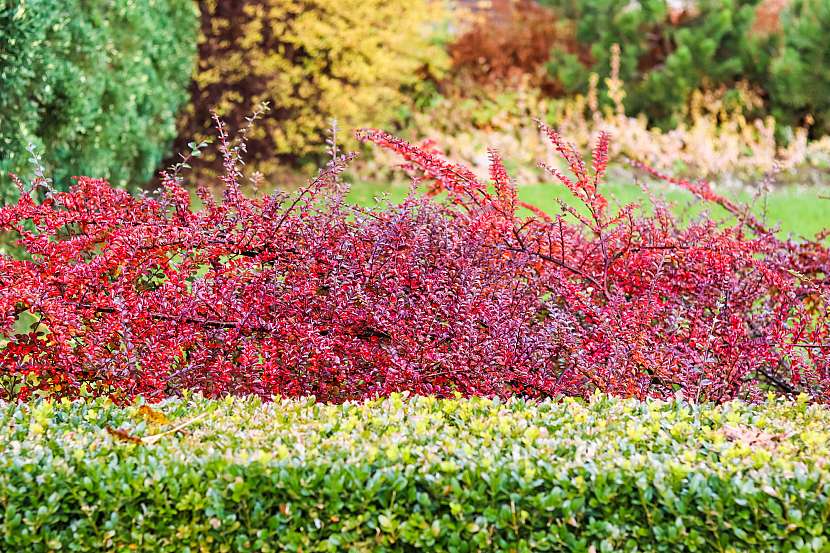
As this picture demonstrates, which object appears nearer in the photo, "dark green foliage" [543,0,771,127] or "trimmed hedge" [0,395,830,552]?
"trimmed hedge" [0,395,830,552]

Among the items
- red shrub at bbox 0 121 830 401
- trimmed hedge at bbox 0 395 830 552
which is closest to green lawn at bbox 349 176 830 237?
red shrub at bbox 0 121 830 401

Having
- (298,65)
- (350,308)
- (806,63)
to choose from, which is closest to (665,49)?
(806,63)

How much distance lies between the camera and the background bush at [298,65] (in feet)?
32.6

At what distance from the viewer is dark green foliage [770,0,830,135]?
12289 mm

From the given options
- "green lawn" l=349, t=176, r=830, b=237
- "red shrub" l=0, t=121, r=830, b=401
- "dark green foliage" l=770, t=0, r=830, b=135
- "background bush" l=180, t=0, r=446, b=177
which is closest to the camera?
"red shrub" l=0, t=121, r=830, b=401

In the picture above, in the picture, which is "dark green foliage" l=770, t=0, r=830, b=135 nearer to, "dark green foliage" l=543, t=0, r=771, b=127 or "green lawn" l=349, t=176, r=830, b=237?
"dark green foliage" l=543, t=0, r=771, b=127

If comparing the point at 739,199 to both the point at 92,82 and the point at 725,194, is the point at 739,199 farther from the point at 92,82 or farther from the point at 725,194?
the point at 92,82

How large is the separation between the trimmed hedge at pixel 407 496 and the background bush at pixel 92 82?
11.3ft

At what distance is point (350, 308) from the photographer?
314 cm

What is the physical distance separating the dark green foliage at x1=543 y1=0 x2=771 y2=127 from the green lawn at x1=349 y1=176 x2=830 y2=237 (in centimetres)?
210

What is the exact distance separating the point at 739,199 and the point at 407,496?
22.2 feet

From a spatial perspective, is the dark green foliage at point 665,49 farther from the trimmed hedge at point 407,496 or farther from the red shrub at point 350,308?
the trimmed hedge at point 407,496

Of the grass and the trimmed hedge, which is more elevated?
the trimmed hedge

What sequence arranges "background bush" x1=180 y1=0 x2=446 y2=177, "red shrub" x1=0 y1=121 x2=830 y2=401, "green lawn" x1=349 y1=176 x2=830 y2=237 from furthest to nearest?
1. "background bush" x1=180 y1=0 x2=446 y2=177
2. "green lawn" x1=349 y1=176 x2=830 y2=237
3. "red shrub" x1=0 y1=121 x2=830 y2=401
